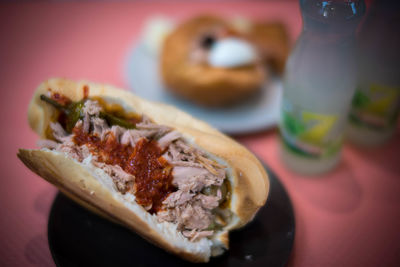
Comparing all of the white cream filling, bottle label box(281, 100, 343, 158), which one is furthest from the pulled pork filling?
the white cream filling

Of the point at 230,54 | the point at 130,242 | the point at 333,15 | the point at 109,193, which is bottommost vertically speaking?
the point at 130,242

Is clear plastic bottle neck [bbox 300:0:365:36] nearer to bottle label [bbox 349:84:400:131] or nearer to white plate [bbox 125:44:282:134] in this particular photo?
bottle label [bbox 349:84:400:131]

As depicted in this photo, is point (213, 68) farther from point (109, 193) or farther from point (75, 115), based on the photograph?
point (109, 193)

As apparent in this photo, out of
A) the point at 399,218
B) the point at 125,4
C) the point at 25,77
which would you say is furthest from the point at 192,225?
the point at 125,4

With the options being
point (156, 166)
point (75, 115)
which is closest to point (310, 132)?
point (156, 166)

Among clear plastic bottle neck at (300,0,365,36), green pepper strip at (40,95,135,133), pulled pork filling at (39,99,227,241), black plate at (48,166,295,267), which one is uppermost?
clear plastic bottle neck at (300,0,365,36)

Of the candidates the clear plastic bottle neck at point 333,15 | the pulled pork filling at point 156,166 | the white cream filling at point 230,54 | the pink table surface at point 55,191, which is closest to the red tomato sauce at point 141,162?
the pulled pork filling at point 156,166
